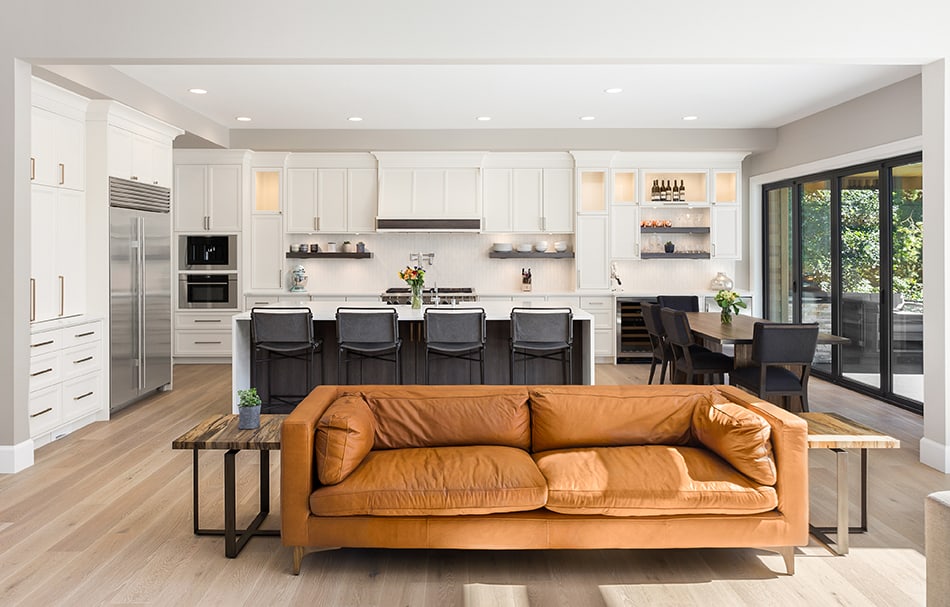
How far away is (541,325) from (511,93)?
8.25 feet

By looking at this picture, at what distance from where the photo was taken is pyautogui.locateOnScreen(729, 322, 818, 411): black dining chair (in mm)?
4797

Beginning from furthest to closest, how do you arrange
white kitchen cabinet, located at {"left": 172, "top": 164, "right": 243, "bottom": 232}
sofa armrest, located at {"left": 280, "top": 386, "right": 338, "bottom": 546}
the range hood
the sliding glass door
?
the range hood, white kitchen cabinet, located at {"left": 172, "top": 164, "right": 243, "bottom": 232}, the sliding glass door, sofa armrest, located at {"left": 280, "top": 386, "right": 338, "bottom": 546}

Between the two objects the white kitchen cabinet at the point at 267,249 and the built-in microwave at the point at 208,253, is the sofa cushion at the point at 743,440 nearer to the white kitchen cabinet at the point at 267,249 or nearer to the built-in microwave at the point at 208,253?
the white kitchen cabinet at the point at 267,249

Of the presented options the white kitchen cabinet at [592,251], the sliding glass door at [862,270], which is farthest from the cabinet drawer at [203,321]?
the sliding glass door at [862,270]

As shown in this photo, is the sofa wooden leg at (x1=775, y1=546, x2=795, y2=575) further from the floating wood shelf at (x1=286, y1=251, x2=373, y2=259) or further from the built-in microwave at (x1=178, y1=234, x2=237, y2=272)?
the built-in microwave at (x1=178, y1=234, x2=237, y2=272)

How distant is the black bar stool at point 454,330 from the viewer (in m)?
5.19

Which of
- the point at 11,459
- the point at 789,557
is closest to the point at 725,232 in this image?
the point at 789,557

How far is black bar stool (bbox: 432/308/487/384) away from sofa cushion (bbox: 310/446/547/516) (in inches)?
92.2

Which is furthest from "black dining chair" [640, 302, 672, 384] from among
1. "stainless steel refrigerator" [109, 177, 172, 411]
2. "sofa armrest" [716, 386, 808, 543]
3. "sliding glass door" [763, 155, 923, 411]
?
"stainless steel refrigerator" [109, 177, 172, 411]

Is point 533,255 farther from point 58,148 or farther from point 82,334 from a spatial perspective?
point 58,148

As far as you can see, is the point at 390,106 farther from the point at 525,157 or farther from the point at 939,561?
the point at 939,561

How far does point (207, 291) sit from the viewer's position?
27.8 ft

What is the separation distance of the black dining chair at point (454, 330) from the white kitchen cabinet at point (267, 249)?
4064 millimetres

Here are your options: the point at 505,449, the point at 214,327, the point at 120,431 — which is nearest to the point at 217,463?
the point at 120,431
